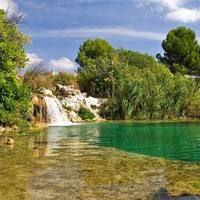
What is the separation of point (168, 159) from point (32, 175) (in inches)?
191

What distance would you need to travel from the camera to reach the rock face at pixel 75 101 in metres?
36.1

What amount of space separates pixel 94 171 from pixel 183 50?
4642 cm

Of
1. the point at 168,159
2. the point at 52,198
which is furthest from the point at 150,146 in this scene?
the point at 52,198

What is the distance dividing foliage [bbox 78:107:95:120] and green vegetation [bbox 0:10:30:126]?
41.5 feet

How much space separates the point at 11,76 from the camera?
18.4 m

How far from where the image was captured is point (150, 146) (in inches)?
680

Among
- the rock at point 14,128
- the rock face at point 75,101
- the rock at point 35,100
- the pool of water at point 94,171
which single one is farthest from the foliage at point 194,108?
the pool of water at point 94,171

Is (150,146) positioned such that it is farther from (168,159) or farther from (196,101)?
(196,101)

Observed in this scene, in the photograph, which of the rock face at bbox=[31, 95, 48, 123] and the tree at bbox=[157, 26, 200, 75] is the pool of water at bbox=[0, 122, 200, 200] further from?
the tree at bbox=[157, 26, 200, 75]

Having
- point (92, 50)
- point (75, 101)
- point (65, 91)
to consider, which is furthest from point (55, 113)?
point (92, 50)

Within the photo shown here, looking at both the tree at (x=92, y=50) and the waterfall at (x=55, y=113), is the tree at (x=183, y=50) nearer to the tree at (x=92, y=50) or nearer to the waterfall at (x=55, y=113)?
the tree at (x=92, y=50)

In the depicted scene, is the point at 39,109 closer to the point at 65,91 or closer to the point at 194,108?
the point at 65,91

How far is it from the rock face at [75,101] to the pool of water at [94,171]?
19.1m

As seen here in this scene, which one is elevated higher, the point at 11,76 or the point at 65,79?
the point at 65,79
